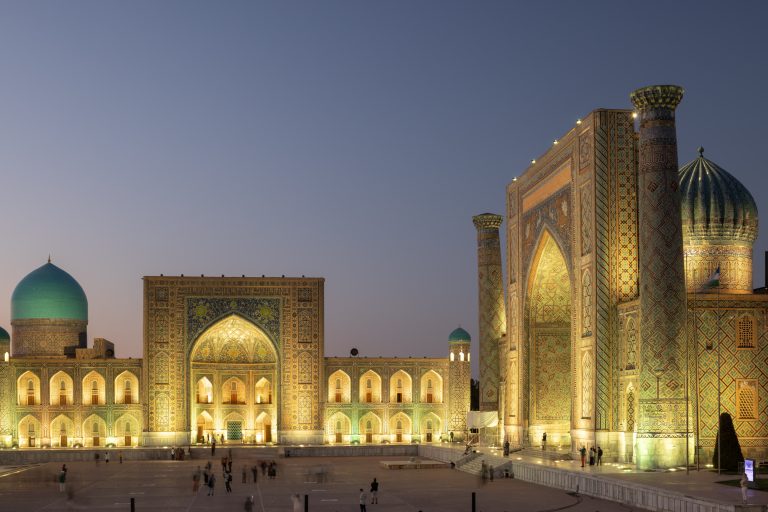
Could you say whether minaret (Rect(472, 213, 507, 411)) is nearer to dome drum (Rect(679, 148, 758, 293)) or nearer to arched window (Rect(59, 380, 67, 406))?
dome drum (Rect(679, 148, 758, 293))

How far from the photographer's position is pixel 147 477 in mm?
30719

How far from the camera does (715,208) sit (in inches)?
1174

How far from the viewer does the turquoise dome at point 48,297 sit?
4497cm

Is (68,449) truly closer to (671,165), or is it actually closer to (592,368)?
(592,368)

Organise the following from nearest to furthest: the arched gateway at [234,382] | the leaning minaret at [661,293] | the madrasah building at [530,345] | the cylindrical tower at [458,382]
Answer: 1. the leaning minaret at [661,293]
2. the madrasah building at [530,345]
3. the arched gateway at [234,382]
4. the cylindrical tower at [458,382]

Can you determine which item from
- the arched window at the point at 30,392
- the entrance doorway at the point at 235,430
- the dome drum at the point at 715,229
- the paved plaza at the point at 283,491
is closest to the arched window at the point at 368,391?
the entrance doorway at the point at 235,430

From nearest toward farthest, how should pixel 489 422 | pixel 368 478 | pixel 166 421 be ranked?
1. pixel 368 478
2. pixel 489 422
3. pixel 166 421

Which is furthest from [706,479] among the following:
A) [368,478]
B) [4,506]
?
[4,506]

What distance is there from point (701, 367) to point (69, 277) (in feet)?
92.3

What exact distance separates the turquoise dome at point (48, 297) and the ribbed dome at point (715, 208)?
2518cm

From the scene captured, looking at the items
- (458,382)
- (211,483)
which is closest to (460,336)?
(458,382)

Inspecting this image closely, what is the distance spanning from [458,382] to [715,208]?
16.2 m

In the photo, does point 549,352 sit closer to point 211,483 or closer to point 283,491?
point 283,491

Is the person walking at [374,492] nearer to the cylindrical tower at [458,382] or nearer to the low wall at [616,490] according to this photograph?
the low wall at [616,490]
